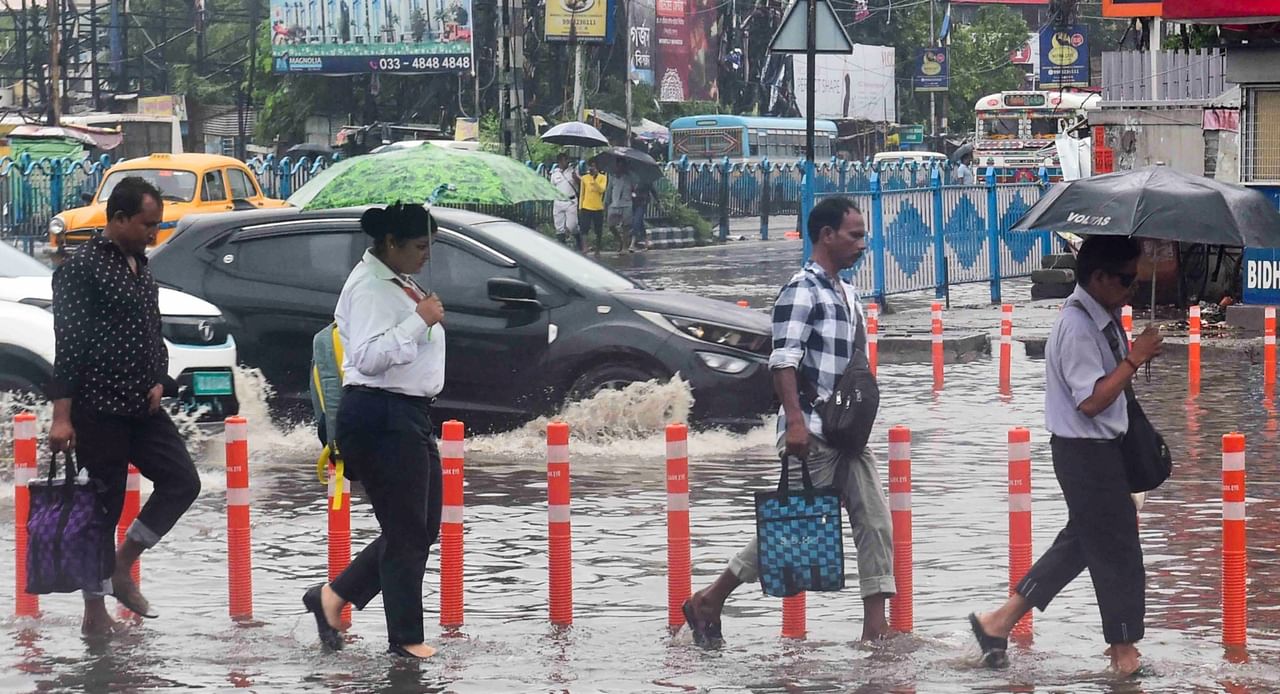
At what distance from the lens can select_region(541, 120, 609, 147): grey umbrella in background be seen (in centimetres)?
3944

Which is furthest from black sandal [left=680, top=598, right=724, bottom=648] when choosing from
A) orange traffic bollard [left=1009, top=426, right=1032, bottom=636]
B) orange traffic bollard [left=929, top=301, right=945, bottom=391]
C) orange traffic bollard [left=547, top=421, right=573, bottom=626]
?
orange traffic bollard [left=929, top=301, right=945, bottom=391]

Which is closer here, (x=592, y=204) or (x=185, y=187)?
(x=185, y=187)

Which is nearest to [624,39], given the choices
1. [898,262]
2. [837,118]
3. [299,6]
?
[299,6]

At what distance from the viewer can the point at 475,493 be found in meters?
11.3

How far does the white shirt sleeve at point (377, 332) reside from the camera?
22.0 ft

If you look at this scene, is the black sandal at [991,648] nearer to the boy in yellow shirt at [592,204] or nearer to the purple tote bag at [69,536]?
the purple tote bag at [69,536]

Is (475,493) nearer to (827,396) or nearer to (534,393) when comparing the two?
(534,393)

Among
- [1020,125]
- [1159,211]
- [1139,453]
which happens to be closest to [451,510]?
[1139,453]

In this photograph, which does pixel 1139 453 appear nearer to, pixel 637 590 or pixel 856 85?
pixel 637 590

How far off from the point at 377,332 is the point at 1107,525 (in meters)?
2.55

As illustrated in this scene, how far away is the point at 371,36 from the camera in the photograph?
56125mm

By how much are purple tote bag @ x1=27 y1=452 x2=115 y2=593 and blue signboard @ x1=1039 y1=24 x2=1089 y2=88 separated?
1803 inches

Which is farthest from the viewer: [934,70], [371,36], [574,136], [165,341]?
[934,70]

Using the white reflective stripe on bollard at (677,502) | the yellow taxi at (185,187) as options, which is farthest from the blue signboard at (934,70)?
the white reflective stripe on bollard at (677,502)
